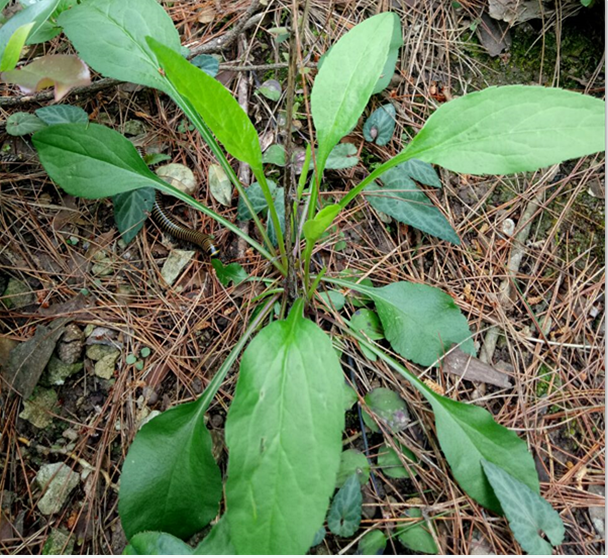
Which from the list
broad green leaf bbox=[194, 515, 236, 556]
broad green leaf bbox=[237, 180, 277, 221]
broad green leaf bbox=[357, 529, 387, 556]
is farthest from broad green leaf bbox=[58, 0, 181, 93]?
broad green leaf bbox=[357, 529, 387, 556]

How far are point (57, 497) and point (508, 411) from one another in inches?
57.7

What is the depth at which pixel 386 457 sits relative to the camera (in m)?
1.45

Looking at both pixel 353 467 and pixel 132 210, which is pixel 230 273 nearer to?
pixel 132 210

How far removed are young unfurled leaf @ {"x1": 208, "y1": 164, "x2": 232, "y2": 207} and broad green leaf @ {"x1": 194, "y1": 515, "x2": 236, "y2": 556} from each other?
1.08m

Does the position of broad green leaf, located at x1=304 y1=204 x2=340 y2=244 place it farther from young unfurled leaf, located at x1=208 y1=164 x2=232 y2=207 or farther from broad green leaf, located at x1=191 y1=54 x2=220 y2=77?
broad green leaf, located at x1=191 y1=54 x2=220 y2=77

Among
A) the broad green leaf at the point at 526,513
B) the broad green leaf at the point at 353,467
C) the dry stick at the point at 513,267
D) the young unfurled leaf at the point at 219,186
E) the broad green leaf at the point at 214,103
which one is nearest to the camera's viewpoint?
the broad green leaf at the point at 214,103

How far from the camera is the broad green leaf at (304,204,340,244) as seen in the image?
1205 mm

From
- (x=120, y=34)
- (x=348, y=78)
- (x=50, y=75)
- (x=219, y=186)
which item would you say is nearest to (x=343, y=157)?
(x=348, y=78)

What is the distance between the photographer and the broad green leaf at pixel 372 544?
52.2 inches

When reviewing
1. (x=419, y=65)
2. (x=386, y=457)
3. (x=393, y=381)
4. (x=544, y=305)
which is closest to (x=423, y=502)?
(x=386, y=457)

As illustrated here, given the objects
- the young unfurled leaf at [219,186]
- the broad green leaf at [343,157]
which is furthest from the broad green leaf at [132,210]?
the broad green leaf at [343,157]

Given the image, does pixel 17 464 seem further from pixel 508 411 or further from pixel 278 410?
pixel 508 411

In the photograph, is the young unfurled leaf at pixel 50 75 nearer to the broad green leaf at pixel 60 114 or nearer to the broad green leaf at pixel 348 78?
the broad green leaf at pixel 60 114

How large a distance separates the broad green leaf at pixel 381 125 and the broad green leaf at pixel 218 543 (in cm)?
141
